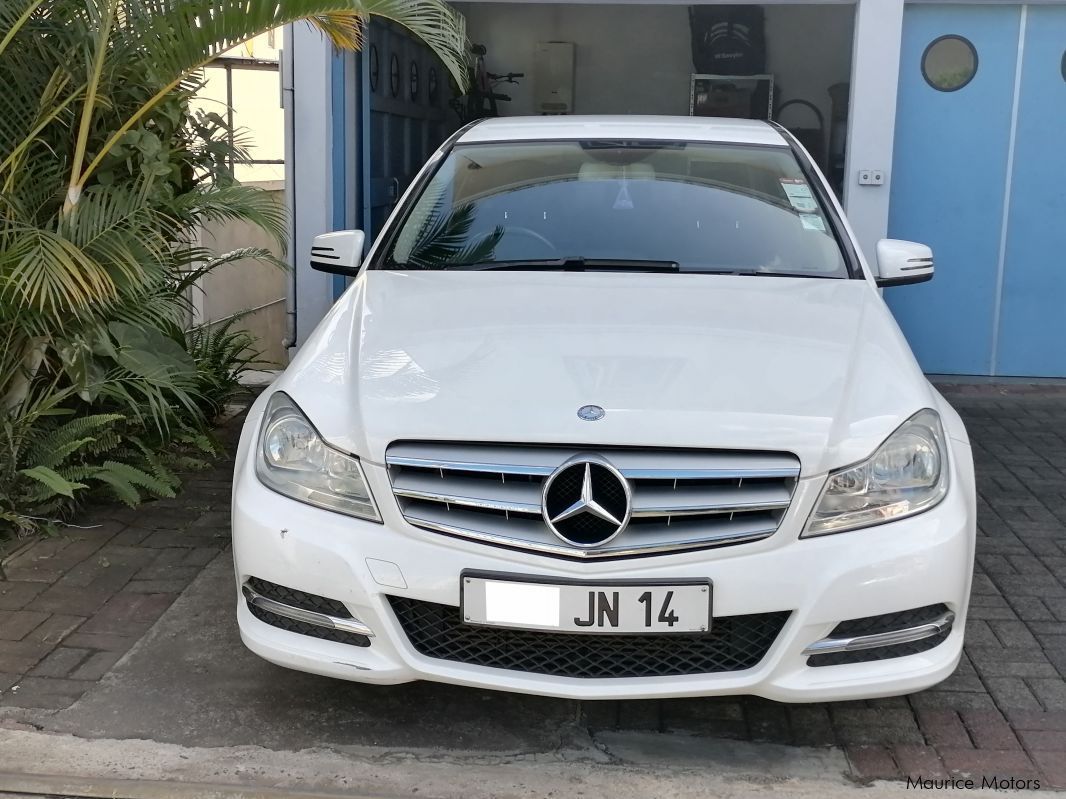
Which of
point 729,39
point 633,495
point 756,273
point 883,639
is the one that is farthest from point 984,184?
point 633,495

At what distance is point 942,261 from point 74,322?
16.2 feet

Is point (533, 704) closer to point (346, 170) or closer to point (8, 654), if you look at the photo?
point (8, 654)

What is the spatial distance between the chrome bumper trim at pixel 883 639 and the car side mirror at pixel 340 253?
2.04m

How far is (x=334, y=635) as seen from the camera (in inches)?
110

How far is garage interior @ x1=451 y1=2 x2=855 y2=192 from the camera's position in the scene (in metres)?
11.3

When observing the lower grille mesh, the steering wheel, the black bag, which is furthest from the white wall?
the lower grille mesh

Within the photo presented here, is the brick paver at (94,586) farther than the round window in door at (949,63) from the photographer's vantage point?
No

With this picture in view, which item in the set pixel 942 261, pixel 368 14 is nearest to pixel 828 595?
pixel 368 14

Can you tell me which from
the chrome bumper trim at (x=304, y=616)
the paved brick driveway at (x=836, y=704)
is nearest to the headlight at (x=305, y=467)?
the chrome bumper trim at (x=304, y=616)

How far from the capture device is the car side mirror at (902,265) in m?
3.96

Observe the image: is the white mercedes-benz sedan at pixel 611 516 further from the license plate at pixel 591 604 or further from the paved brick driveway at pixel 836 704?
the paved brick driveway at pixel 836 704

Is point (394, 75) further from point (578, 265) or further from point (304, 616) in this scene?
point (304, 616)

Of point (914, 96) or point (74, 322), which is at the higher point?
point (914, 96)

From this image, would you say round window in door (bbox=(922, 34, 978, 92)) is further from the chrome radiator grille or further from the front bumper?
the chrome radiator grille
